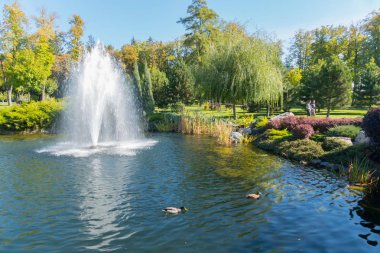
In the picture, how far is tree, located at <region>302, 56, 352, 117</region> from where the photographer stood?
29.0m

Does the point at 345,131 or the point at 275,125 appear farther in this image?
the point at 275,125

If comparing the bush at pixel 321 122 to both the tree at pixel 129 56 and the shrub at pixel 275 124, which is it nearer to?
the shrub at pixel 275 124

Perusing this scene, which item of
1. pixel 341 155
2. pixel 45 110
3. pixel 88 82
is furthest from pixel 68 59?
pixel 341 155

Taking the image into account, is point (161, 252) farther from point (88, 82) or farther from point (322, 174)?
point (88, 82)

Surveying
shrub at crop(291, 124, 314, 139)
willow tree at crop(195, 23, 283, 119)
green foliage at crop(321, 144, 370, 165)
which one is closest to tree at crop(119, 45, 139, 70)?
willow tree at crop(195, 23, 283, 119)

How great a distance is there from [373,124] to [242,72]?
15.7 m

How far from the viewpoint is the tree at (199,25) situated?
46.8m

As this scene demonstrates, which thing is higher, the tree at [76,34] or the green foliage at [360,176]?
the tree at [76,34]

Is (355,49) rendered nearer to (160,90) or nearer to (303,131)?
(160,90)

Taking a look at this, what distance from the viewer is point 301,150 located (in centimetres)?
1553

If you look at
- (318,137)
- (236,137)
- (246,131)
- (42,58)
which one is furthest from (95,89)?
(42,58)

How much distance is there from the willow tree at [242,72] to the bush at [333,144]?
11.2m

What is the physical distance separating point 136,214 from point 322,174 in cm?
805

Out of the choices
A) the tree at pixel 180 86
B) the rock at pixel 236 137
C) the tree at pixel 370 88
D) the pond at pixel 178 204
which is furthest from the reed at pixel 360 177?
the tree at pixel 370 88
